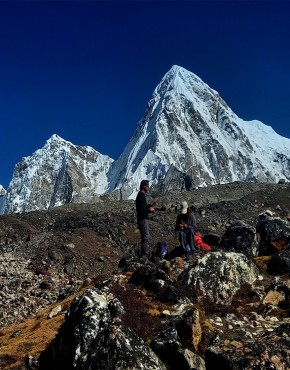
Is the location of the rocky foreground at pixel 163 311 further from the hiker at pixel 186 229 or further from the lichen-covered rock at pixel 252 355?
the hiker at pixel 186 229

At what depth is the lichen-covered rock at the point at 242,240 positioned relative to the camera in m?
18.0

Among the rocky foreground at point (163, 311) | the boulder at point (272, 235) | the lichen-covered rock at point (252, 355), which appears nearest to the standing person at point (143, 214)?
the rocky foreground at point (163, 311)

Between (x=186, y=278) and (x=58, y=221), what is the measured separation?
29383 millimetres

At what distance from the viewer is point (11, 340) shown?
453 inches

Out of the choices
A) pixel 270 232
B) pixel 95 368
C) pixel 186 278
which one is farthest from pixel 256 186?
pixel 95 368

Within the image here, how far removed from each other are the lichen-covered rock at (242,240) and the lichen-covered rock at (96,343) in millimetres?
9601

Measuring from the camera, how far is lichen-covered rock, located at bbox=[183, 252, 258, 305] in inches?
480

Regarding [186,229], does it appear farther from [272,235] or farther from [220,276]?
[220,276]

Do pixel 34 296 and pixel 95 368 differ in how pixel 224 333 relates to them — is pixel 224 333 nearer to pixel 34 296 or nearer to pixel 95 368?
pixel 95 368

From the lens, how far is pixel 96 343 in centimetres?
789

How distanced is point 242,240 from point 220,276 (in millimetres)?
5697

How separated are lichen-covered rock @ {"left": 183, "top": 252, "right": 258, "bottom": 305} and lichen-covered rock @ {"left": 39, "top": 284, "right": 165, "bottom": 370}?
3638mm

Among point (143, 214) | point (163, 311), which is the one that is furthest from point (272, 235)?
point (163, 311)

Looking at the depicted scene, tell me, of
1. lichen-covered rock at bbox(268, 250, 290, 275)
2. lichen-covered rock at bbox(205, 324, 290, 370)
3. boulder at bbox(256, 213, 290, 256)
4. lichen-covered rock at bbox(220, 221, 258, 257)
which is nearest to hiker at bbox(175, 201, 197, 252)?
lichen-covered rock at bbox(220, 221, 258, 257)
